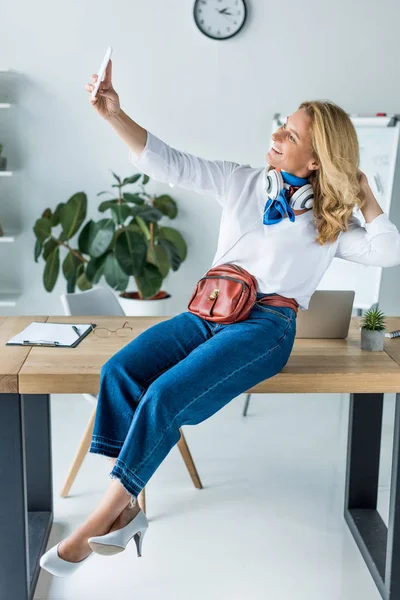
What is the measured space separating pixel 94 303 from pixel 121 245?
110cm

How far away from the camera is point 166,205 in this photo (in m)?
4.47

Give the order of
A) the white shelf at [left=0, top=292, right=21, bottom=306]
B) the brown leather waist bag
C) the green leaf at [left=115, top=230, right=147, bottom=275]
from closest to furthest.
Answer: the brown leather waist bag → the green leaf at [left=115, top=230, right=147, bottom=275] → the white shelf at [left=0, top=292, right=21, bottom=306]

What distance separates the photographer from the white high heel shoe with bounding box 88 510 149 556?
1755 millimetres

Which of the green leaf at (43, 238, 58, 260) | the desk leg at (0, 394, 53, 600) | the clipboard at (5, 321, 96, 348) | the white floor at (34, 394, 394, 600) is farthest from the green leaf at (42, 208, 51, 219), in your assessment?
the desk leg at (0, 394, 53, 600)

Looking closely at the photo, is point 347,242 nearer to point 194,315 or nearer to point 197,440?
point 194,315

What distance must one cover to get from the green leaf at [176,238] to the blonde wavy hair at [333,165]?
Result: 7.67 ft

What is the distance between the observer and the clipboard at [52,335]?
7.23 feet

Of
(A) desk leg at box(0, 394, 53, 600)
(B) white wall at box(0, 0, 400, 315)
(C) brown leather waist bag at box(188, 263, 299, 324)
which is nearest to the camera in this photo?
(A) desk leg at box(0, 394, 53, 600)

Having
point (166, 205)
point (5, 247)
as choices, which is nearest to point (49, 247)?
point (5, 247)

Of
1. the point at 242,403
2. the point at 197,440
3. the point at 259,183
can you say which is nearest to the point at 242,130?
the point at 242,403

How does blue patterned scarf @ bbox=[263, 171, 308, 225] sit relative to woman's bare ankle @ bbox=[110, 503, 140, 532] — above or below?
above

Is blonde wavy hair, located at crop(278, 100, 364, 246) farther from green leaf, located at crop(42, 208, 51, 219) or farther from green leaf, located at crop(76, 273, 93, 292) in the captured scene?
green leaf, located at crop(42, 208, 51, 219)

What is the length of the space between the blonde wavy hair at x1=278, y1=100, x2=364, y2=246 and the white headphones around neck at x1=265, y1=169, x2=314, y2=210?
32mm

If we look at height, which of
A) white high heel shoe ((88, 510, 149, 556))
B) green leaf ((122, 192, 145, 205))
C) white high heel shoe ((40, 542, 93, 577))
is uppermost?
green leaf ((122, 192, 145, 205))
